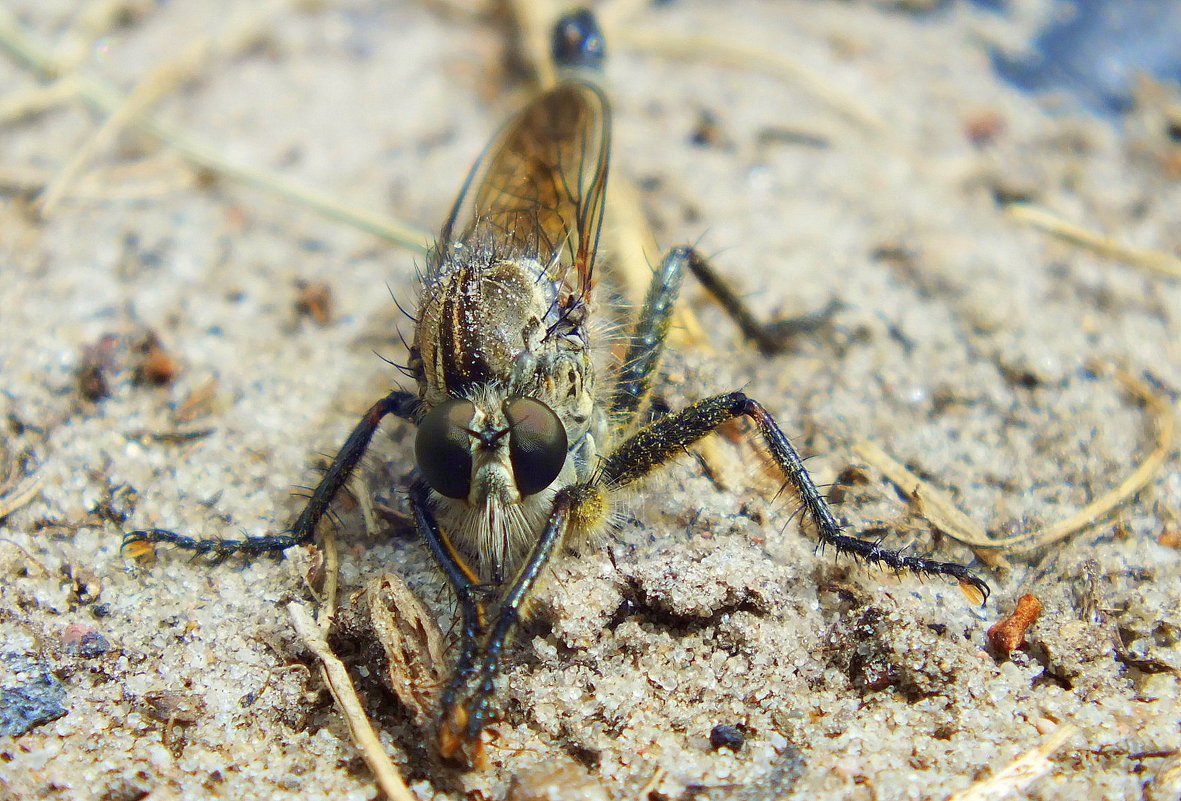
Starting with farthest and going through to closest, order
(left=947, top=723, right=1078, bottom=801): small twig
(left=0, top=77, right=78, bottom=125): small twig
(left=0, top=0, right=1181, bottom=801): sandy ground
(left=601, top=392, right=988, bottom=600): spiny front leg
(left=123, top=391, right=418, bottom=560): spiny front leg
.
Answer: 1. (left=0, top=77, right=78, bottom=125): small twig
2. (left=123, top=391, right=418, bottom=560): spiny front leg
3. (left=601, top=392, right=988, bottom=600): spiny front leg
4. (left=0, top=0, right=1181, bottom=801): sandy ground
5. (left=947, top=723, right=1078, bottom=801): small twig

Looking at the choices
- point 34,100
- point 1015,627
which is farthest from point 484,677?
point 34,100

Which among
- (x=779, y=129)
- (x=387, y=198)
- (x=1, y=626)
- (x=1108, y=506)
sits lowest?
(x=1, y=626)

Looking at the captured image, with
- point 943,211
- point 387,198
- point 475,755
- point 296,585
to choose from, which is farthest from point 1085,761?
point 387,198

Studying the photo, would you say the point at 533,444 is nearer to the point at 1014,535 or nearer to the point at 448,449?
the point at 448,449

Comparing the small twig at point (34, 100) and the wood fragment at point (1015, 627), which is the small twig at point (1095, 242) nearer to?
the wood fragment at point (1015, 627)

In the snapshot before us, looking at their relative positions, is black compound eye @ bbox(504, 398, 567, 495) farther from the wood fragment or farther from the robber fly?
the wood fragment

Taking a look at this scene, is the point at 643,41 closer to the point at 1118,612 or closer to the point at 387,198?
the point at 387,198


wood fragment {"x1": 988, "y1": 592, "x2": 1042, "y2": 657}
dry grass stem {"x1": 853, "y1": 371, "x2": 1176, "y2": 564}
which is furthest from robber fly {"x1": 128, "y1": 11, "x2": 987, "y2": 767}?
dry grass stem {"x1": 853, "y1": 371, "x2": 1176, "y2": 564}
